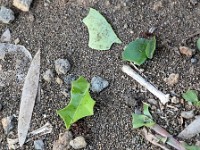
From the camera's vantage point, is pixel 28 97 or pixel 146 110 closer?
pixel 146 110

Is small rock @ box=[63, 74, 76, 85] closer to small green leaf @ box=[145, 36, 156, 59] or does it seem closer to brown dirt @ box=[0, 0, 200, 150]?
brown dirt @ box=[0, 0, 200, 150]

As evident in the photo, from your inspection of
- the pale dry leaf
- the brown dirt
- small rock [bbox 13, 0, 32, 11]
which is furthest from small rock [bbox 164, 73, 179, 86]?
small rock [bbox 13, 0, 32, 11]

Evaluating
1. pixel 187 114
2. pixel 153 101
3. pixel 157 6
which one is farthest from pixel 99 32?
pixel 187 114

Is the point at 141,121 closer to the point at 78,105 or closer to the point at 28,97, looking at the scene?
the point at 78,105

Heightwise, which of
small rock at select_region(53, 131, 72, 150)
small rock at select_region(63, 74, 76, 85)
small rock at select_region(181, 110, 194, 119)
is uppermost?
small rock at select_region(181, 110, 194, 119)

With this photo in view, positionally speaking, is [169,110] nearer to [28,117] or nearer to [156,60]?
[156,60]

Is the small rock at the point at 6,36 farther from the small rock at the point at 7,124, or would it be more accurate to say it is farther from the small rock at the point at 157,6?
the small rock at the point at 157,6
